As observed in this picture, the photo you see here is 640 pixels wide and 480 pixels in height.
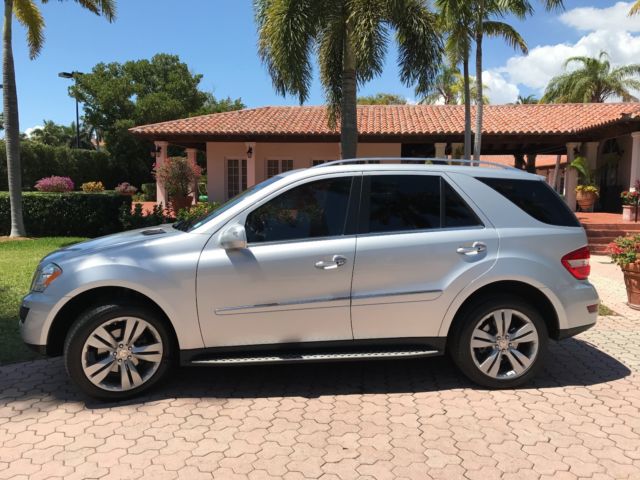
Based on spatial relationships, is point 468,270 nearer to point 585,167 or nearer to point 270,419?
point 270,419

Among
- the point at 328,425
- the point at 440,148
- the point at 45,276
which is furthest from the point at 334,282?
the point at 440,148

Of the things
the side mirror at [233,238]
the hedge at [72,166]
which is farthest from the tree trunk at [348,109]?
the hedge at [72,166]

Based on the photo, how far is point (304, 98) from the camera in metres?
10.4

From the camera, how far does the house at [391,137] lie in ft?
56.6

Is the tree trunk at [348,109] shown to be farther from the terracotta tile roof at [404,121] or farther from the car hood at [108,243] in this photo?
the car hood at [108,243]

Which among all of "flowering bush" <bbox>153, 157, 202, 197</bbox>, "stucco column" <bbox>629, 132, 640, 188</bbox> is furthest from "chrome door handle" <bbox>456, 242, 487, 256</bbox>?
"stucco column" <bbox>629, 132, 640, 188</bbox>

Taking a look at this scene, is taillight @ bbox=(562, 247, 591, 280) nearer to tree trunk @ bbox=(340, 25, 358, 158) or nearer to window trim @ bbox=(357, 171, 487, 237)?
window trim @ bbox=(357, 171, 487, 237)

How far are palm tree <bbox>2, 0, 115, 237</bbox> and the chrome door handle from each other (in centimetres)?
1285

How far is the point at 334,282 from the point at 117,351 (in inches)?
66.5

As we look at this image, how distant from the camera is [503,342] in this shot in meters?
3.98

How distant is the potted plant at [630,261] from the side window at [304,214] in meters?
4.80

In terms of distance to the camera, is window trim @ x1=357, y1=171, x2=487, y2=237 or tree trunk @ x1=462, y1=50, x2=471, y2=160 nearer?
window trim @ x1=357, y1=171, x2=487, y2=237

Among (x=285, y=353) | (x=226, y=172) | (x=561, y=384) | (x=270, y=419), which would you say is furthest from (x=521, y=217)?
(x=226, y=172)

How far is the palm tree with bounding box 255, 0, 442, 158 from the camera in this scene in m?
9.46
